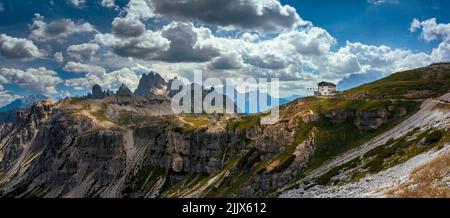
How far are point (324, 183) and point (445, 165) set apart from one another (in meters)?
70.9

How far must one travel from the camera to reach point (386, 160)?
397 feet
